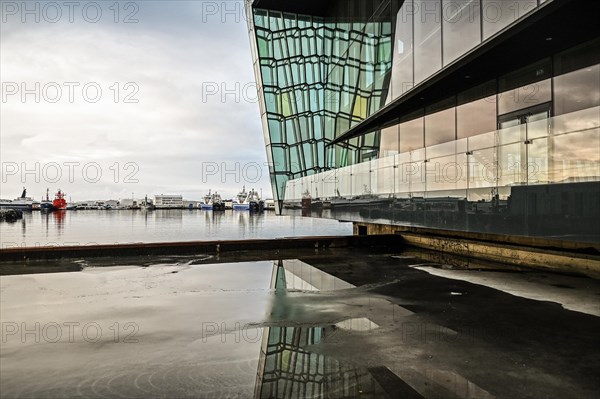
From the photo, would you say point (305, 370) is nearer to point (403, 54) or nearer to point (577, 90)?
point (577, 90)

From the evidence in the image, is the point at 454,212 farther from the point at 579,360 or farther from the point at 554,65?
the point at 579,360

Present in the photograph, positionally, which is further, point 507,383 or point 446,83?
point 446,83

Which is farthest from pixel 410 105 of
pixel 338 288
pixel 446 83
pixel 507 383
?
pixel 507 383

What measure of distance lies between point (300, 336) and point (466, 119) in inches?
471

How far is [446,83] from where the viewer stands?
1562 cm

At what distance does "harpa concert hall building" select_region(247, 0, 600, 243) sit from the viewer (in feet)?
32.8

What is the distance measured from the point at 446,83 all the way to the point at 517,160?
533cm

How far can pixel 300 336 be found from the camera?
6391mm

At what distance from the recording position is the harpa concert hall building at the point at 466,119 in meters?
9.98

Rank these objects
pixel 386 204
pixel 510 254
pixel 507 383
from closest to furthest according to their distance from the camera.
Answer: pixel 507 383
pixel 510 254
pixel 386 204

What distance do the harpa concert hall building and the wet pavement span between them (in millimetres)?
2222

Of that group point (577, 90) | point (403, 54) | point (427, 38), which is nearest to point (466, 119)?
point (427, 38)

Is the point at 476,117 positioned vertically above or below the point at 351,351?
above

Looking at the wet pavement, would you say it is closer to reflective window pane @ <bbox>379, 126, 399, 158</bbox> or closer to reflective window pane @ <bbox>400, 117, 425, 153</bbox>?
reflective window pane @ <bbox>400, 117, 425, 153</bbox>
